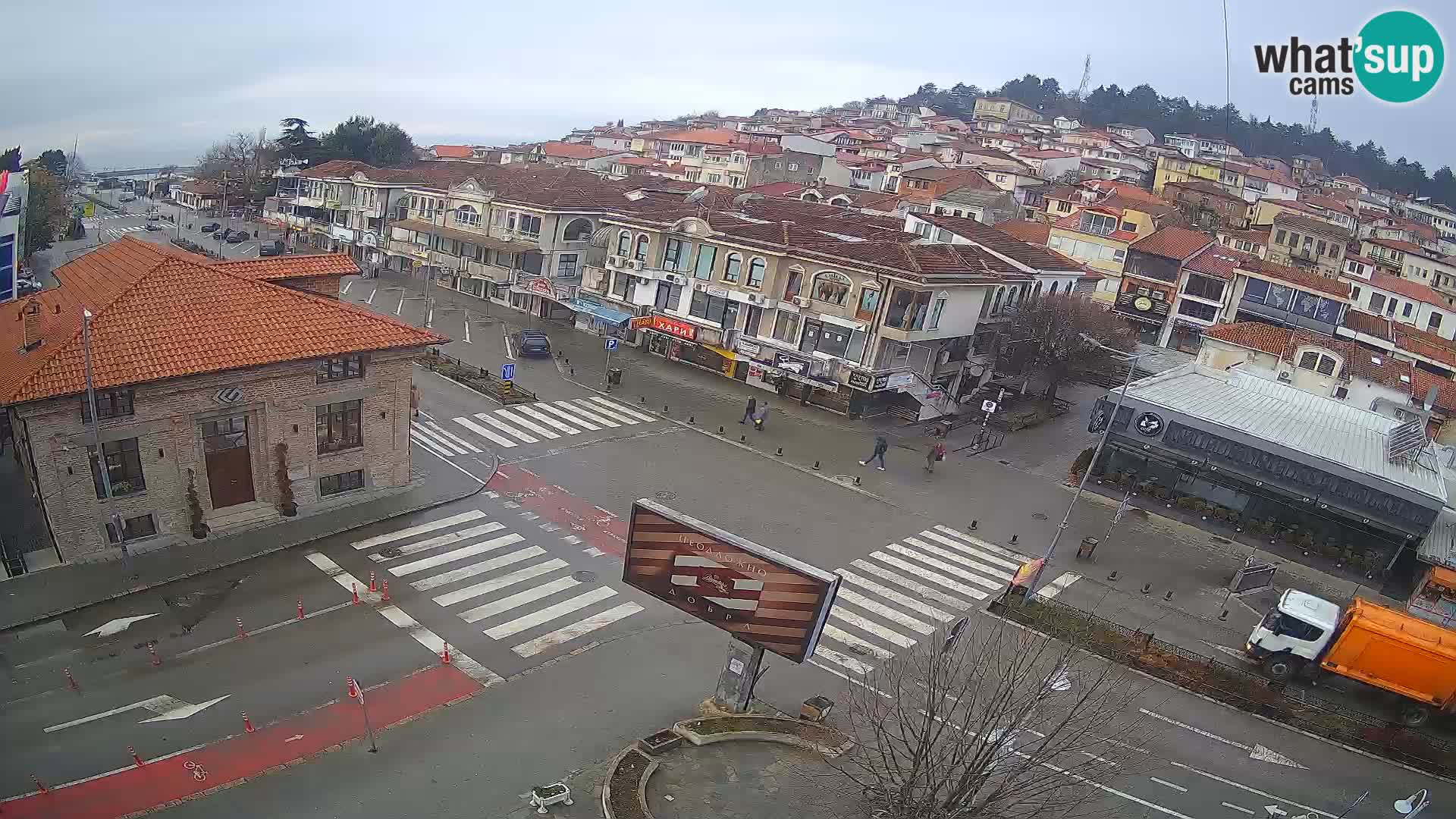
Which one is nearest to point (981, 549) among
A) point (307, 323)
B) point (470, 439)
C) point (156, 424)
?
point (470, 439)

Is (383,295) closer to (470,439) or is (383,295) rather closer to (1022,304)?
(470,439)

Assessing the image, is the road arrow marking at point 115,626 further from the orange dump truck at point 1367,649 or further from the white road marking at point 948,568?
the orange dump truck at point 1367,649

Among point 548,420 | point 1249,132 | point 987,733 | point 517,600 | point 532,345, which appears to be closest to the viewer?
point 987,733

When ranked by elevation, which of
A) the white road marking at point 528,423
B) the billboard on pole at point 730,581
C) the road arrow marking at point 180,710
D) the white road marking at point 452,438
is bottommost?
the road arrow marking at point 180,710

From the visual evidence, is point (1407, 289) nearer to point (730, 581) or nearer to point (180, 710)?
point (730, 581)

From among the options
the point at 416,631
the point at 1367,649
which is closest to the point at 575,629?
the point at 416,631

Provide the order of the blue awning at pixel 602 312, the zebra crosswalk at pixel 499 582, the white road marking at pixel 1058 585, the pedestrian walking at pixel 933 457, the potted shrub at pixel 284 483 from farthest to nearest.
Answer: the blue awning at pixel 602 312
the pedestrian walking at pixel 933 457
the white road marking at pixel 1058 585
the potted shrub at pixel 284 483
the zebra crosswalk at pixel 499 582

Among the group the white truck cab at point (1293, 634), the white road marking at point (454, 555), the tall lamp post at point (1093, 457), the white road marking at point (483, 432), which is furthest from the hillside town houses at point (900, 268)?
the white truck cab at point (1293, 634)
